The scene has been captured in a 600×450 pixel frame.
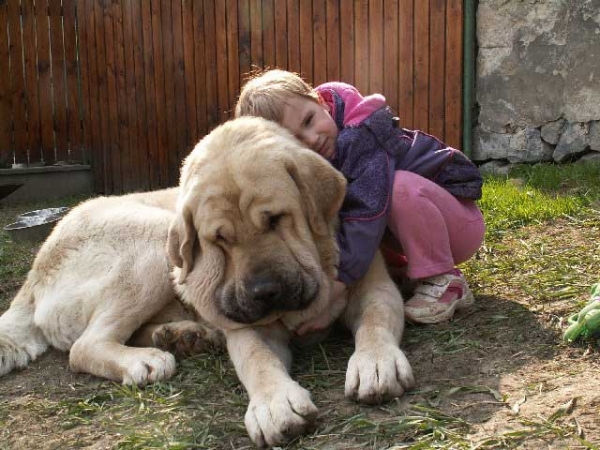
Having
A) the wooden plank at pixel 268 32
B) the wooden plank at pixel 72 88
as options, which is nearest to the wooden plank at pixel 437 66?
the wooden plank at pixel 268 32

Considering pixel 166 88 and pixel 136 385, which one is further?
pixel 166 88

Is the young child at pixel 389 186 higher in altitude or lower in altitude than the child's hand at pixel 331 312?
higher

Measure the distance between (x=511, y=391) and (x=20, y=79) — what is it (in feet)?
25.2

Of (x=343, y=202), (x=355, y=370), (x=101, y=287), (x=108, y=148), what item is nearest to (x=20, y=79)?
(x=108, y=148)

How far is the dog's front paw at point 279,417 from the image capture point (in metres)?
2.12

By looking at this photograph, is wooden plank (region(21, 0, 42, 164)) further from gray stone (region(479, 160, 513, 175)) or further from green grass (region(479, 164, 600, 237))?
green grass (region(479, 164, 600, 237))

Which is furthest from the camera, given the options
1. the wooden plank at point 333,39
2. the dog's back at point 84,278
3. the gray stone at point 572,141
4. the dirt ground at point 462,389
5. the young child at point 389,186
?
the wooden plank at point 333,39

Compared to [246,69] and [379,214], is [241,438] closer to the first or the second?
[379,214]

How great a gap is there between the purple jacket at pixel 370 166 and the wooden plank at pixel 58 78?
5.68 m

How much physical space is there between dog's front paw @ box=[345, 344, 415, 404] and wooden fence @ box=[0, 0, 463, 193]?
15.0 ft

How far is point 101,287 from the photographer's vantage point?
3.23 meters

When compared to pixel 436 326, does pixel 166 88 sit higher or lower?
higher

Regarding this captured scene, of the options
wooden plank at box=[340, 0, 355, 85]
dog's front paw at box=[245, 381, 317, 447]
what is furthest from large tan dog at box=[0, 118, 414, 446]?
wooden plank at box=[340, 0, 355, 85]

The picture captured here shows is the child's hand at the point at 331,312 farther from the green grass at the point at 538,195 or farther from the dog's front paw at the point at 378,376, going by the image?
the green grass at the point at 538,195
